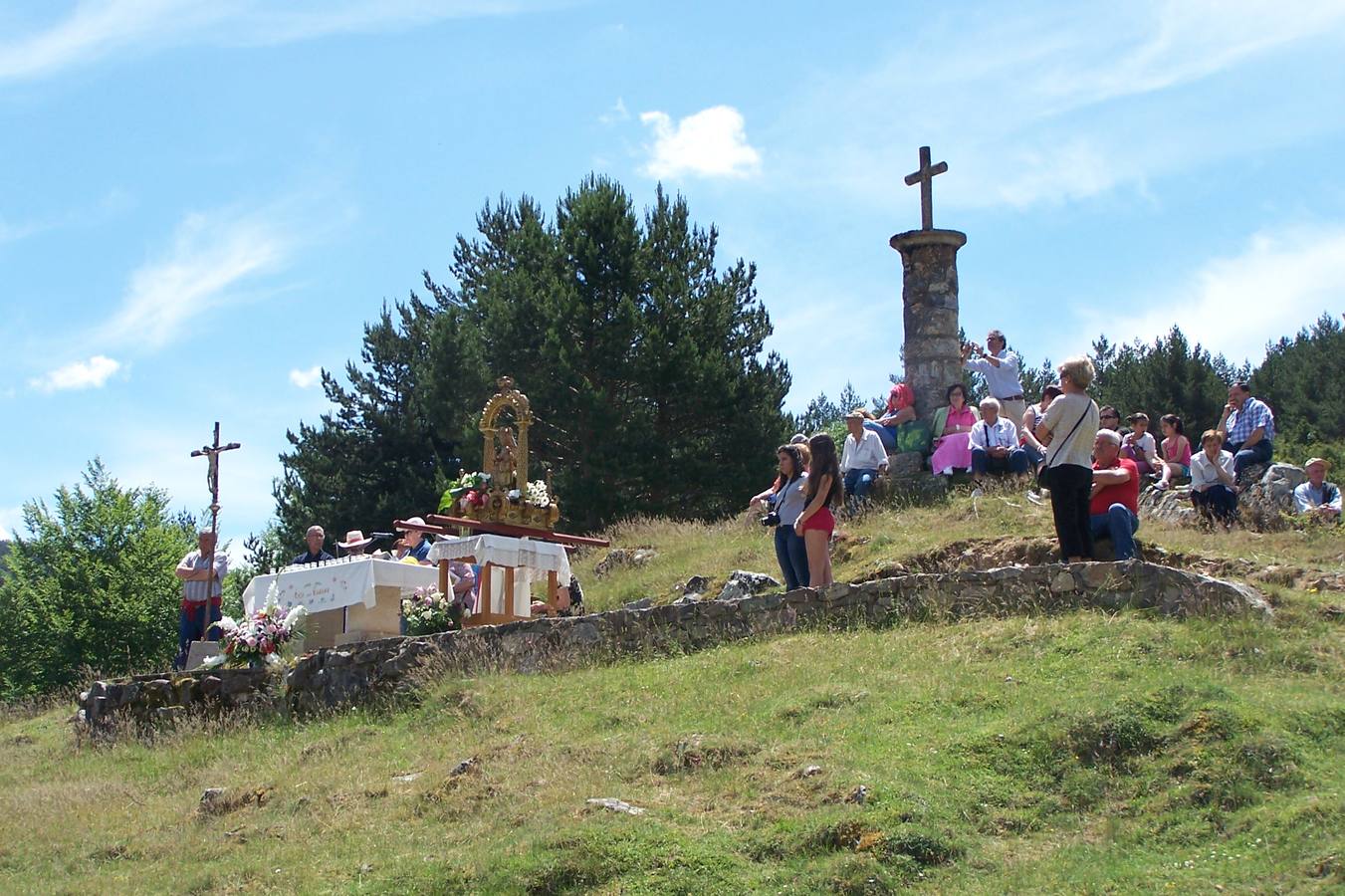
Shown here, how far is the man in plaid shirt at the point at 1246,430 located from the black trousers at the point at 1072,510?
6.38 m

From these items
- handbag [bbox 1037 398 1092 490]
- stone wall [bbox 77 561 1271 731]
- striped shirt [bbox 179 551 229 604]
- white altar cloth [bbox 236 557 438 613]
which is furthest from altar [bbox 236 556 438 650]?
handbag [bbox 1037 398 1092 490]

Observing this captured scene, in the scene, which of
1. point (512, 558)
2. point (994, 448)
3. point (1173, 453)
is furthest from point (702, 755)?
point (1173, 453)

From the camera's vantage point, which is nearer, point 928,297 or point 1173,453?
point 1173,453

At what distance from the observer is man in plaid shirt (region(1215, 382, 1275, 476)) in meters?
17.5

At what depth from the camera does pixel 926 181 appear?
20578 mm

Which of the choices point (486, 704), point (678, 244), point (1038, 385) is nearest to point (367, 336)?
point (678, 244)

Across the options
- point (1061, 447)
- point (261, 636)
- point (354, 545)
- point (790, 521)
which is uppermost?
point (1061, 447)

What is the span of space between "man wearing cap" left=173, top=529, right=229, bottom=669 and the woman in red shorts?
7.35 meters

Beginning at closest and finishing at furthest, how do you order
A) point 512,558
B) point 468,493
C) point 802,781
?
point 802,781
point 512,558
point 468,493

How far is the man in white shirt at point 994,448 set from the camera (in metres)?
17.9

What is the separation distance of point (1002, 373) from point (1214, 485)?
11.7 feet

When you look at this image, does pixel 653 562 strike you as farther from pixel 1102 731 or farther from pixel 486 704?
pixel 1102 731

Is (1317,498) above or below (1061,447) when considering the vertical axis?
below

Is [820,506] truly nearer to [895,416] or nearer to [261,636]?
[261,636]
